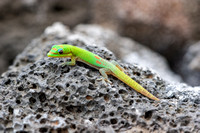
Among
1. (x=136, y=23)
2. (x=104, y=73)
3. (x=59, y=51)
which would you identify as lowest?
(x=104, y=73)

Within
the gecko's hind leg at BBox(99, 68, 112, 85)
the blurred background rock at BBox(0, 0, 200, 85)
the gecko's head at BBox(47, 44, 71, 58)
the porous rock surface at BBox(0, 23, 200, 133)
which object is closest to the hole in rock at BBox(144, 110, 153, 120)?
the porous rock surface at BBox(0, 23, 200, 133)

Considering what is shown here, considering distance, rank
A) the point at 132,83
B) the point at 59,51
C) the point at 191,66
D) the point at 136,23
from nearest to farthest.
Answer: the point at 132,83
the point at 59,51
the point at 191,66
the point at 136,23

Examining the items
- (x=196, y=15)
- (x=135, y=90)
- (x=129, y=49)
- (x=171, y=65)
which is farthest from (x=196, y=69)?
(x=135, y=90)

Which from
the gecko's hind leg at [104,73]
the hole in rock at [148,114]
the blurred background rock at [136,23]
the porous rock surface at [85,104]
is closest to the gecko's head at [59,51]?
the porous rock surface at [85,104]

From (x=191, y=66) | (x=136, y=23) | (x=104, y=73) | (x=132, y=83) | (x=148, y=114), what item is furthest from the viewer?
(x=136, y=23)

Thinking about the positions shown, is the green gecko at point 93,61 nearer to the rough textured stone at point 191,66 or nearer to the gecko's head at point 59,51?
the gecko's head at point 59,51

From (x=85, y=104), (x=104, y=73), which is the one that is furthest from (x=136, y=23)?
(x=85, y=104)

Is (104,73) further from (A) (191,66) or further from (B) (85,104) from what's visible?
(A) (191,66)
